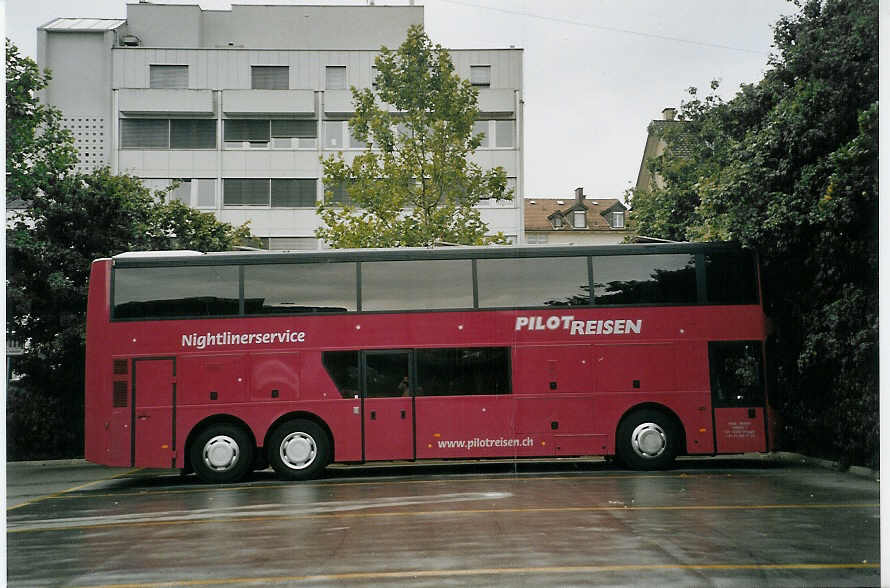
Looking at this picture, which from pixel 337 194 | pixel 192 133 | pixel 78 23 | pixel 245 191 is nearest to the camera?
pixel 78 23

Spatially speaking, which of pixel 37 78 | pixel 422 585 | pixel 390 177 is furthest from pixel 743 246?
pixel 37 78

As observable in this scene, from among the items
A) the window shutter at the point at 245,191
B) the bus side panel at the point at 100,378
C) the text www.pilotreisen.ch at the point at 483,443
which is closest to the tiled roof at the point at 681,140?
the window shutter at the point at 245,191

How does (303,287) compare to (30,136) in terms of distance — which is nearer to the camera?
(303,287)

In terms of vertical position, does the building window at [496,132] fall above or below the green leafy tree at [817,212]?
above

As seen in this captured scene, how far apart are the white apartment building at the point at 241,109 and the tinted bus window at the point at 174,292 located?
397 centimetres

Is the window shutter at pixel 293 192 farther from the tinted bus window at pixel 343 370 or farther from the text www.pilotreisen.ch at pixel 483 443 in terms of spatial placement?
the text www.pilotreisen.ch at pixel 483 443

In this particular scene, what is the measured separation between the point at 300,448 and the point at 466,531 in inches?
263

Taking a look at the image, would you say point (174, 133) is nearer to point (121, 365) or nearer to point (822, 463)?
point (121, 365)

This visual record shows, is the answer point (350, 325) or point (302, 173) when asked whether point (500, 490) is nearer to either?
point (350, 325)

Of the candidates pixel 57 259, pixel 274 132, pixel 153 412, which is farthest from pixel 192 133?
pixel 153 412

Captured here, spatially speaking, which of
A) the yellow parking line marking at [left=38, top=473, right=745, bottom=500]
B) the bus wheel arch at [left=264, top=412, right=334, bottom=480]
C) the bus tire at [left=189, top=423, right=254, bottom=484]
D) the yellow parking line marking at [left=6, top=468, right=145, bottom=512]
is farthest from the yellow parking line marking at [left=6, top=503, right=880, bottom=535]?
the bus tire at [left=189, top=423, right=254, bottom=484]

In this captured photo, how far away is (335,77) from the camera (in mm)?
24406

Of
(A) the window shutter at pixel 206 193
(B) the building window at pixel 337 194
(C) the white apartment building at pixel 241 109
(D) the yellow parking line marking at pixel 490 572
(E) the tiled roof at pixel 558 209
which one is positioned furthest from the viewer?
(A) the window shutter at pixel 206 193

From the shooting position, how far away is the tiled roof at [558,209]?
51.9 feet
